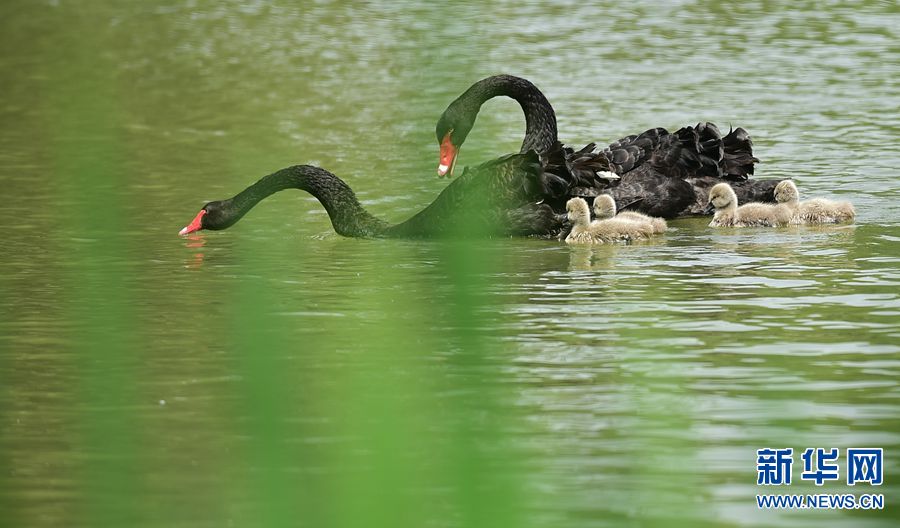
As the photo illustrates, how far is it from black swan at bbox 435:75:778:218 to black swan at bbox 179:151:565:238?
348 millimetres

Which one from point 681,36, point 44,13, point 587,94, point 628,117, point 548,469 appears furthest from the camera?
point 44,13

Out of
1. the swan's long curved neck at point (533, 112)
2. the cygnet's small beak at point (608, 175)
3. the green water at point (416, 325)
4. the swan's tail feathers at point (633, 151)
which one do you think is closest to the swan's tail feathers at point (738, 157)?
the swan's tail feathers at point (633, 151)

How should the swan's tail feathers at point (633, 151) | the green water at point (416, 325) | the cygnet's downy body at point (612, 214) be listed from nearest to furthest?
the green water at point (416, 325)
the cygnet's downy body at point (612, 214)
the swan's tail feathers at point (633, 151)

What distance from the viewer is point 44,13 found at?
83.7 feet

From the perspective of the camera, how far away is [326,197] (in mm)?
9531

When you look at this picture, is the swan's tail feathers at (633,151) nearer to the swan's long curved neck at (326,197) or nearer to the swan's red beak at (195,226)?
the swan's long curved neck at (326,197)

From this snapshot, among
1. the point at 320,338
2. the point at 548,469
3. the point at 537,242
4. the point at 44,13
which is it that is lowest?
the point at 44,13

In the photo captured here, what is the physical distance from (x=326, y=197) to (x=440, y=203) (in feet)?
2.81

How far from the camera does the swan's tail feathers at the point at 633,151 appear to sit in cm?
957

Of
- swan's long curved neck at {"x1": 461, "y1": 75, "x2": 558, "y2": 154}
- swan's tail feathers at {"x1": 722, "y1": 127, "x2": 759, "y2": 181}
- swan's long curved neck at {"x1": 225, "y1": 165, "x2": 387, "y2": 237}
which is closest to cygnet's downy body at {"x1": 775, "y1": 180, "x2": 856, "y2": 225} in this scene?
swan's tail feathers at {"x1": 722, "y1": 127, "x2": 759, "y2": 181}

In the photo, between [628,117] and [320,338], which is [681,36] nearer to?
[628,117]

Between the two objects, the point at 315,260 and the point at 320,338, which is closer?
the point at 320,338

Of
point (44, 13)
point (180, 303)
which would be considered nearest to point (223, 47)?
point (44, 13)

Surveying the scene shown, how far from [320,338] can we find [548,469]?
7.29 ft
